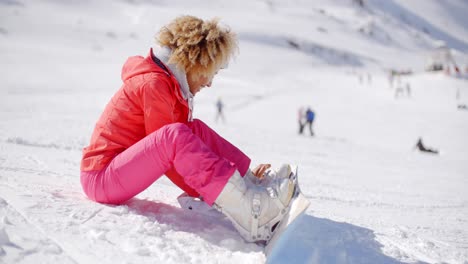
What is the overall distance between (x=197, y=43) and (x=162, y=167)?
78 centimetres

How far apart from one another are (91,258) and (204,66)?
4.13ft

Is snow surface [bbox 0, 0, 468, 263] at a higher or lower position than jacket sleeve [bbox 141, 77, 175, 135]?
lower

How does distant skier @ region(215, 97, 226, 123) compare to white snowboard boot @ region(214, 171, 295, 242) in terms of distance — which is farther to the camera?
distant skier @ region(215, 97, 226, 123)

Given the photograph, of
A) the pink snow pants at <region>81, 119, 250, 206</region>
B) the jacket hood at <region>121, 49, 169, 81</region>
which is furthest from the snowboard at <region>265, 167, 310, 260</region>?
the jacket hood at <region>121, 49, 169, 81</region>

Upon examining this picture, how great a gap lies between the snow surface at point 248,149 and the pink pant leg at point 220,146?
1.35 ft

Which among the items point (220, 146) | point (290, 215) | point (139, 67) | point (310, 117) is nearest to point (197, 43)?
point (139, 67)

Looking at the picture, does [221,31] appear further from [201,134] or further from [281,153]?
[281,153]

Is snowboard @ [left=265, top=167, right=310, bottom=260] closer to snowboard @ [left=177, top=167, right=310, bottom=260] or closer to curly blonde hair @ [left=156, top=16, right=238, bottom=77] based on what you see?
snowboard @ [left=177, top=167, right=310, bottom=260]

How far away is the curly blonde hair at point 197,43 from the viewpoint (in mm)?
2342

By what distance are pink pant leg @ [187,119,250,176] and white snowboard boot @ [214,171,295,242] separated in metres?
0.46

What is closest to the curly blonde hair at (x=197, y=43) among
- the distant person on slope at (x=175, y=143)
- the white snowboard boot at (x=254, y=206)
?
the distant person on slope at (x=175, y=143)

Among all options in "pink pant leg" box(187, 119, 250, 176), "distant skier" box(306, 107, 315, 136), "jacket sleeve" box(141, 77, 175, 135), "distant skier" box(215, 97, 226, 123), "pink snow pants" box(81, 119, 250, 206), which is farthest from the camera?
"distant skier" box(215, 97, 226, 123)

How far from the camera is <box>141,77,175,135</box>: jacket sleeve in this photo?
7.43 feet

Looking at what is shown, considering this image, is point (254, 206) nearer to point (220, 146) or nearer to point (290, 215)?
point (290, 215)
